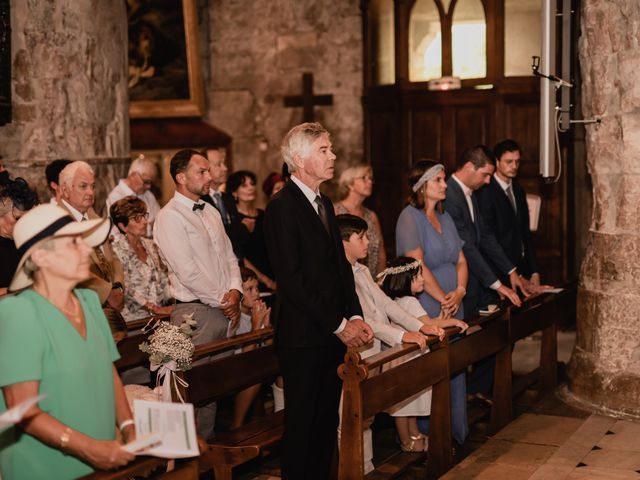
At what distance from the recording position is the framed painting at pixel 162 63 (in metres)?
10.5

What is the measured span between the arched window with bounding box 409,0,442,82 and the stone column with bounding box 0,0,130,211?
133 inches

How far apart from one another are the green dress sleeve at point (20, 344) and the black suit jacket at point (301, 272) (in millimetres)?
1505

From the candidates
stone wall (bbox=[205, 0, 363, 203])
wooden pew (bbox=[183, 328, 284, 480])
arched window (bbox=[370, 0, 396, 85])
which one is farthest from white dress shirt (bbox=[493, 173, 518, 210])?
stone wall (bbox=[205, 0, 363, 203])

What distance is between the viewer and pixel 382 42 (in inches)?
405

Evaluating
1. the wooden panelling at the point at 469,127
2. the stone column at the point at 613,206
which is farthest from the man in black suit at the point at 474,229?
the wooden panelling at the point at 469,127

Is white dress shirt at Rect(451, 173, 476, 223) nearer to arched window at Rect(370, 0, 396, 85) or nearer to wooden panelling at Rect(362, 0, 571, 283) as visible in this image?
wooden panelling at Rect(362, 0, 571, 283)

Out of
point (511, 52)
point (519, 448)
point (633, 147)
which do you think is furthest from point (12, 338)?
point (511, 52)

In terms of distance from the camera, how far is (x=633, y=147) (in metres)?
6.05

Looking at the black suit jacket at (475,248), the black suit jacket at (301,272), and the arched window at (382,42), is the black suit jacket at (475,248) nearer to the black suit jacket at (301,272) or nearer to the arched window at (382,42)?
the black suit jacket at (301,272)

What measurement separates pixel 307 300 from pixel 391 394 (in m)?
0.84

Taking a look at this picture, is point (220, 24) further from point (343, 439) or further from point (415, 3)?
point (343, 439)

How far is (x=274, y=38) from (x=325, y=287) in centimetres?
699

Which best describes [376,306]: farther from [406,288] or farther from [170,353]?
[170,353]

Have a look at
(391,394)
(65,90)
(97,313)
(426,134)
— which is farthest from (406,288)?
(426,134)
